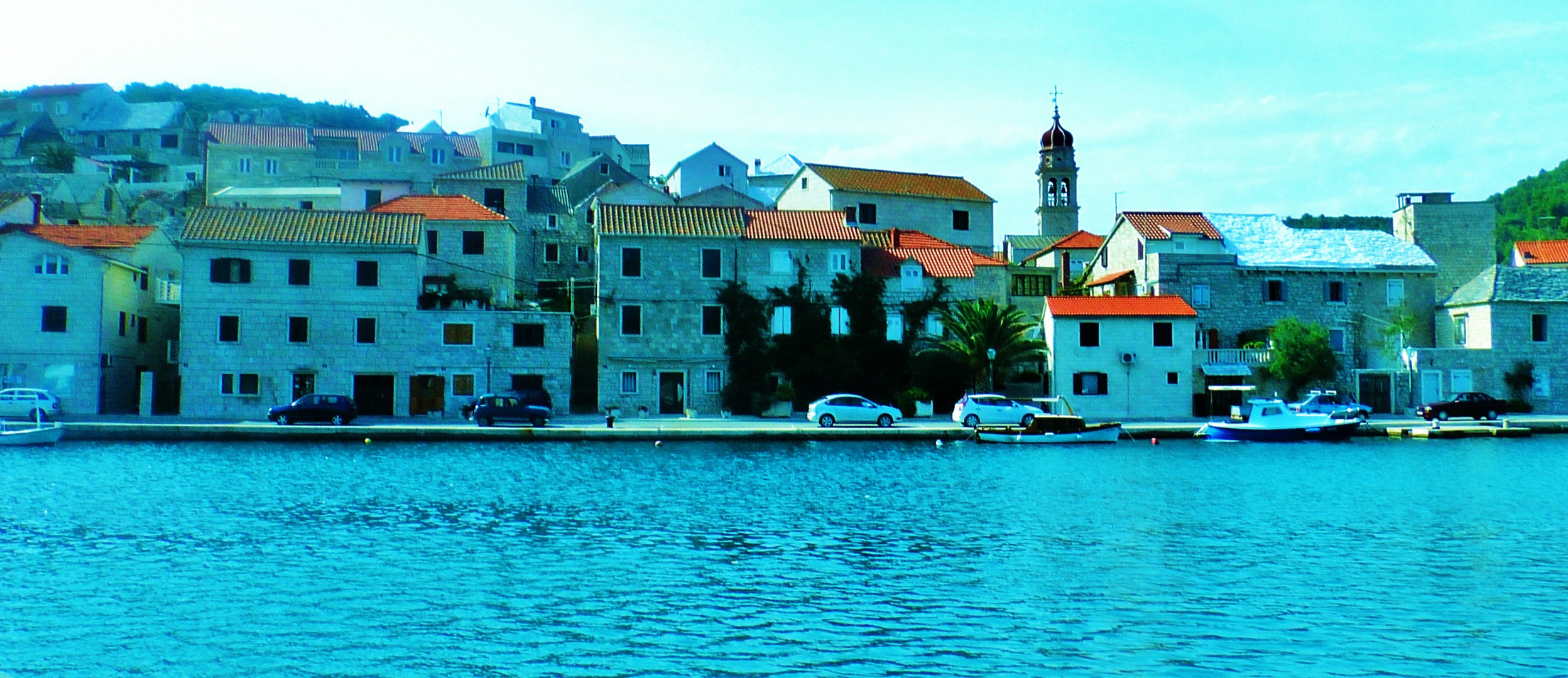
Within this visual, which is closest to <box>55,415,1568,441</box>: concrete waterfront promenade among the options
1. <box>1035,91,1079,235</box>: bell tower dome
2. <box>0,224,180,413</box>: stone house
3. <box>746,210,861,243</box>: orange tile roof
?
<box>0,224,180,413</box>: stone house

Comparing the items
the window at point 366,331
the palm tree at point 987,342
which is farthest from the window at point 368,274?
the palm tree at point 987,342

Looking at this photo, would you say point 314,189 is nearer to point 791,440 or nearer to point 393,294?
point 393,294

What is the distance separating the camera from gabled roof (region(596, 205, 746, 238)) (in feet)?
190

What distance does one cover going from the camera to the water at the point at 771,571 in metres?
16.6

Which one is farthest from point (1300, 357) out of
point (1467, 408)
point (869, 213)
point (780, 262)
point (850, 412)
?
point (869, 213)

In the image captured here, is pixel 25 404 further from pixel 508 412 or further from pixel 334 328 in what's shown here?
pixel 508 412

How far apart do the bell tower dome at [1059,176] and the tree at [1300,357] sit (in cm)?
4138

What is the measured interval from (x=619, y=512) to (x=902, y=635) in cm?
1313

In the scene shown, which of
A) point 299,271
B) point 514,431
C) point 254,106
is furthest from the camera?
point 254,106

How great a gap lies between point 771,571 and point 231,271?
40291 millimetres

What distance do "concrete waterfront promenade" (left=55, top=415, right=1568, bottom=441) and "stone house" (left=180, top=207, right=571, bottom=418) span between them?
2.70 meters

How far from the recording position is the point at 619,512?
29.5m

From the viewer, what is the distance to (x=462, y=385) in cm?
5578

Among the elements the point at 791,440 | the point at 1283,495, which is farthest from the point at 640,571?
the point at 791,440
